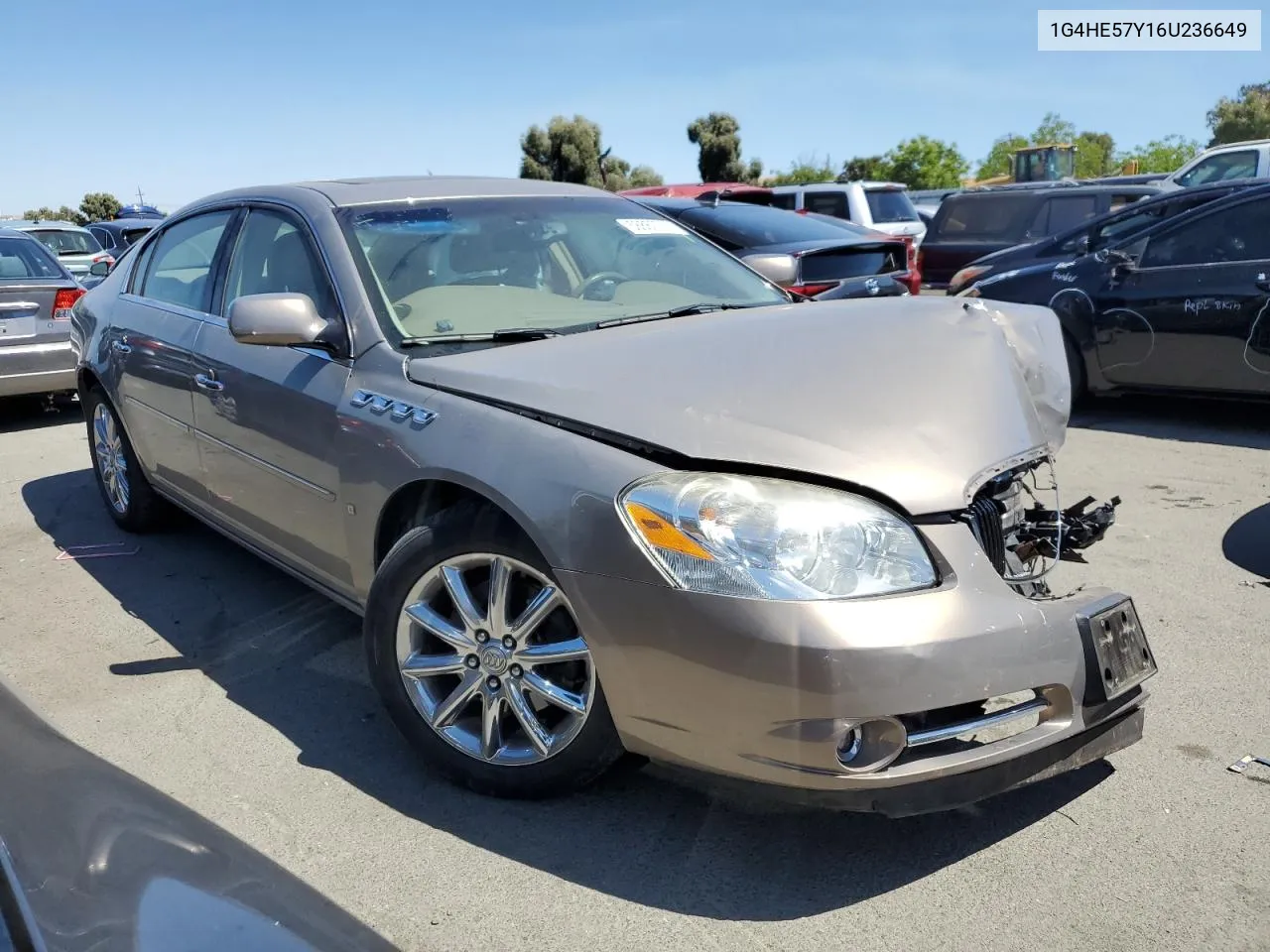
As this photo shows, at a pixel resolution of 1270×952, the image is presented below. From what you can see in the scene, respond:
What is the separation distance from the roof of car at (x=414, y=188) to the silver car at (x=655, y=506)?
0.03 metres

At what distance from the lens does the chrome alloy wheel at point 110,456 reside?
5336 millimetres

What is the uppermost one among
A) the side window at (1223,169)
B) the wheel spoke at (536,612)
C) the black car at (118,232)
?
the black car at (118,232)

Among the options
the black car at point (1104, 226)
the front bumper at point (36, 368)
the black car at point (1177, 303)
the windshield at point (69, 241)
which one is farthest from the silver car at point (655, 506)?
the windshield at point (69, 241)

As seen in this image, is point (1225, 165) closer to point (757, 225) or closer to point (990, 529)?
point (757, 225)

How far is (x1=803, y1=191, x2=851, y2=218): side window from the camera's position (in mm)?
15406

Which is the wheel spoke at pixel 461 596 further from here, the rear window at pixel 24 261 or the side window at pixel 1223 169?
the side window at pixel 1223 169

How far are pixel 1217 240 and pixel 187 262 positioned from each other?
231 inches

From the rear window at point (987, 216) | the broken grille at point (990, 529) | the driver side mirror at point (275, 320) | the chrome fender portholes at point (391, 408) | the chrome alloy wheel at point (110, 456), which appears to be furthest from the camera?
the rear window at point (987, 216)

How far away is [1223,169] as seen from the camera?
15219mm

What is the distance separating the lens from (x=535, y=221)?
3.97 metres

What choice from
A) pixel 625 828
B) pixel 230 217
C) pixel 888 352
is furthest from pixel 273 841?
pixel 230 217

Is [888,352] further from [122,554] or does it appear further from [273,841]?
[122,554]

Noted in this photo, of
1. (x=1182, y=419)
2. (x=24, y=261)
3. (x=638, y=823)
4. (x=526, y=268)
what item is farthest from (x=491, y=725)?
(x=24, y=261)

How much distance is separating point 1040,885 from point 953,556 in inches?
30.1
